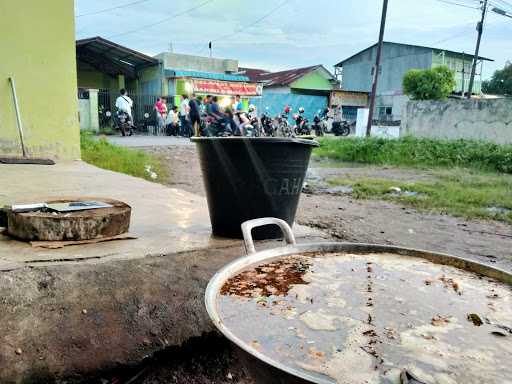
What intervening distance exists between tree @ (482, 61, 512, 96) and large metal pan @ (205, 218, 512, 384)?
134 feet

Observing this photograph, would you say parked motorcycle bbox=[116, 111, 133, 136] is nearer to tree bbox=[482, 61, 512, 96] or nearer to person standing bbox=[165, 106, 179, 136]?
person standing bbox=[165, 106, 179, 136]

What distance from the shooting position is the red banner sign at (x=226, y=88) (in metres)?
19.9

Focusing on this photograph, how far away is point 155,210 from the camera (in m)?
3.06

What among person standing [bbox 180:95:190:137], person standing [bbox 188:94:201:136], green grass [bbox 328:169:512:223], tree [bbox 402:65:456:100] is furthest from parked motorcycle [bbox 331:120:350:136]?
green grass [bbox 328:169:512:223]

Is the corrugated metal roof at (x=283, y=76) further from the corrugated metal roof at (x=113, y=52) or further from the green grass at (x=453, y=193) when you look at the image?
the green grass at (x=453, y=193)

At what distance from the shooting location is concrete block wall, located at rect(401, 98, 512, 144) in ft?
39.1

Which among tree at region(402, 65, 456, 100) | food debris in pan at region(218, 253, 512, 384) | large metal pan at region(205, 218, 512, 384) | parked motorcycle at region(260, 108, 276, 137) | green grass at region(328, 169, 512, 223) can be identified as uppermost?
tree at region(402, 65, 456, 100)

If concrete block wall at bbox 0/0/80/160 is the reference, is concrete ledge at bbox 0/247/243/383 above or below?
below

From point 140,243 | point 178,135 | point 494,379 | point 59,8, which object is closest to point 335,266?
point 494,379

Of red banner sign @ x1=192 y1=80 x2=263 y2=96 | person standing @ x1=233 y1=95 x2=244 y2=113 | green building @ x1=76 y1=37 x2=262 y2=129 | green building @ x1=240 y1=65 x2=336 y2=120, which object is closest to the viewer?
person standing @ x1=233 y1=95 x2=244 y2=113

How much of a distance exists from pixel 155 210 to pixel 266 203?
39.8 inches

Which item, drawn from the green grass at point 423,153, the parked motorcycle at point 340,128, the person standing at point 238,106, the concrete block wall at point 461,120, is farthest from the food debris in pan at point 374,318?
the parked motorcycle at point 340,128

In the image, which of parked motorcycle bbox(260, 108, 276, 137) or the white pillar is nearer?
the white pillar

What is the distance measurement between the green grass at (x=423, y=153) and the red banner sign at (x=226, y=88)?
952 centimetres
